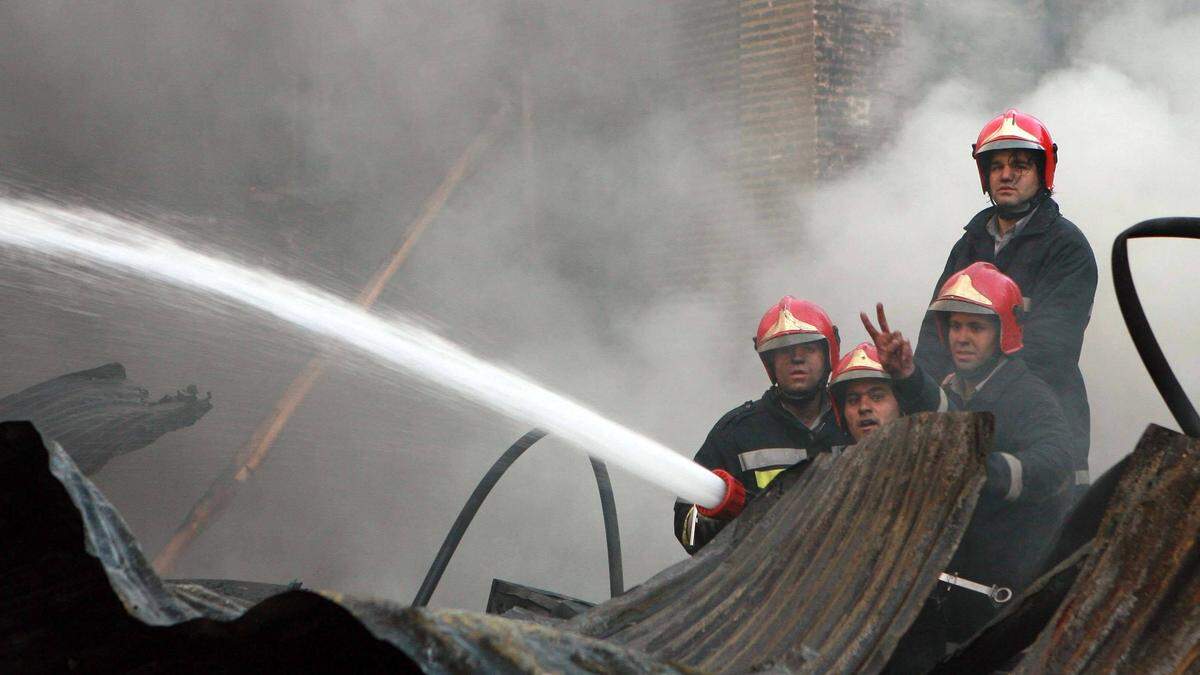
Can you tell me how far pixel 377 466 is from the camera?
9992 millimetres

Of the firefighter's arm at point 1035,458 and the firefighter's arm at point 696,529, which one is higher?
the firefighter's arm at point 1035,458

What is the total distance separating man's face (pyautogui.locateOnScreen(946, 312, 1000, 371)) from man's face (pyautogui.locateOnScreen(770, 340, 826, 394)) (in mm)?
521

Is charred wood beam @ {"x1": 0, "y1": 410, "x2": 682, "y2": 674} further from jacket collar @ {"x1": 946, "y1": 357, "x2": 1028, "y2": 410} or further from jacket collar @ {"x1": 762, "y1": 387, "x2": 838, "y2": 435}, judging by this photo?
jacket collar @ {"x1": 762, "y1": 387, "x2": 838, "y2": 435}

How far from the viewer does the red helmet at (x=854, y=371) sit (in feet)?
12.7

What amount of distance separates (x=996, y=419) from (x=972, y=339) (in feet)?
1.58

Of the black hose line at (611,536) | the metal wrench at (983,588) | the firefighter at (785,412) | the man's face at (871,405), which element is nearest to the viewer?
the metal wrench at (983,588)

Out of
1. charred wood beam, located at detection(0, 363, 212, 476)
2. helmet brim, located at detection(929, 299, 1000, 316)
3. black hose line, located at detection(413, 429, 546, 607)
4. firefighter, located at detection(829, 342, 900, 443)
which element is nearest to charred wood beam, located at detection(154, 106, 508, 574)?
charred wood beam, located at detection(0, 363, 212, 476)

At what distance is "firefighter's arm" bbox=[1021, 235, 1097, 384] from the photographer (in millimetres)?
3951

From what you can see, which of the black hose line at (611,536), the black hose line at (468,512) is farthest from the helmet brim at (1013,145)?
the black hose line at (468,512)

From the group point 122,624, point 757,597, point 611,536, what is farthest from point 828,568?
point 611,536

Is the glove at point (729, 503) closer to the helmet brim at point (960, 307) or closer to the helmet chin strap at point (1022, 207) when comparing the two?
the helmet brim at point (960, 307)

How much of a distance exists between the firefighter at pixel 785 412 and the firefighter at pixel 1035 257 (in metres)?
0.42

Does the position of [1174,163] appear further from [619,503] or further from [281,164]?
[281,164]

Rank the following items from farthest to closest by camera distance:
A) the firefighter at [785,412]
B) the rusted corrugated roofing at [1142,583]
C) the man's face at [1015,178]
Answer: the man's face at [1015,178] → the firefighter at [785,412] → the rusted corrugated roofing at [1142,583]
